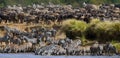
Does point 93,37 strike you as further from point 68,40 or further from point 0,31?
point 0,31

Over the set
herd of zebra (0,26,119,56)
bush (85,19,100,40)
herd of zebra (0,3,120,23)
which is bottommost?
herd of zebra (0,3,120,23)

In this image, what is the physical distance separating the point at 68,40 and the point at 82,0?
82.9 meters

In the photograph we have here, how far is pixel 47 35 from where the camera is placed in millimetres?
79938

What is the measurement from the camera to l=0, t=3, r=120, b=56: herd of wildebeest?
65.1 m

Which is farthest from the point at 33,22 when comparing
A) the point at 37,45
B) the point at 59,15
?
the point at 37,45

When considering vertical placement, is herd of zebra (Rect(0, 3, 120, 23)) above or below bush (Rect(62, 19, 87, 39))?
below

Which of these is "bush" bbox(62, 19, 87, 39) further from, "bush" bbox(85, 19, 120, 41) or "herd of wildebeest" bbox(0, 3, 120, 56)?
"bush" bbox(85, 19, 120, 41)

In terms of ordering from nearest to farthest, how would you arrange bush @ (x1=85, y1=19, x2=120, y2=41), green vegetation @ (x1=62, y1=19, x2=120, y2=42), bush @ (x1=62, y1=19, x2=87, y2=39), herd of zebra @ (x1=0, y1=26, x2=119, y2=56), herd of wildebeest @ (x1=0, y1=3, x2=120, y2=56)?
herd of zebra @ (x1=0, y1=26, x2=119, y2=56) → bush @ (x1=85, y1=19, x2=120, y2=41) → green vegetation @ (x1=62, y1=19, x2=120, y2=42) → herd of wildebeest @ (x1=0, y1=3, x2=120, y2=56) → bush @ (x1=62, y1=19, x2=87, y2=39)

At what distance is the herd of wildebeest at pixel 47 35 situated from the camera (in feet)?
214

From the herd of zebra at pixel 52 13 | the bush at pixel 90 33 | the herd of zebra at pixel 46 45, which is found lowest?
the herd of zebra at pixel 52 13

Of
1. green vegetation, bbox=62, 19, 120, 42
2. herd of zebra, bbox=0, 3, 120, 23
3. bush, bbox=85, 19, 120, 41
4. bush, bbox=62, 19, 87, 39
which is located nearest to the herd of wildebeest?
herd of zebra, bbox=0, 3, 120, 23

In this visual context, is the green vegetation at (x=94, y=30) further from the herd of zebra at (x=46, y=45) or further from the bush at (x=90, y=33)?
the herd of zebra at (x=46, y=45)

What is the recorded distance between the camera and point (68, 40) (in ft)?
221

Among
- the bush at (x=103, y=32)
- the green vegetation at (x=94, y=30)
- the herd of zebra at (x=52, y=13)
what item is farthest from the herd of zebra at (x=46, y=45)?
the herd of zebra at (x=52, y=13)
